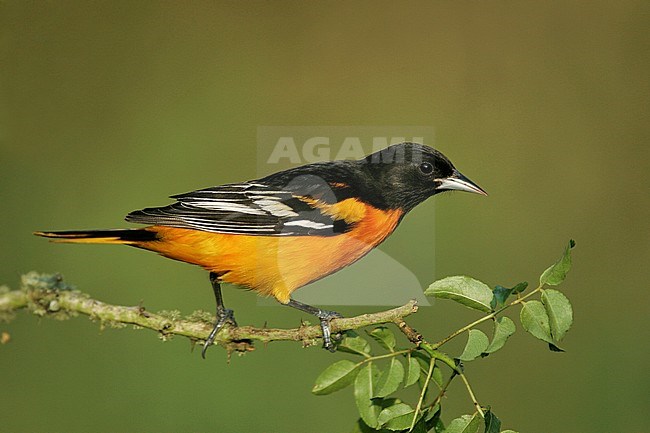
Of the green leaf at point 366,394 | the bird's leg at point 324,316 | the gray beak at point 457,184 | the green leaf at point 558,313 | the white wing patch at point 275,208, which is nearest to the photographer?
the green leaf at point 558,313

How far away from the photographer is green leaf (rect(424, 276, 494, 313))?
1558mm

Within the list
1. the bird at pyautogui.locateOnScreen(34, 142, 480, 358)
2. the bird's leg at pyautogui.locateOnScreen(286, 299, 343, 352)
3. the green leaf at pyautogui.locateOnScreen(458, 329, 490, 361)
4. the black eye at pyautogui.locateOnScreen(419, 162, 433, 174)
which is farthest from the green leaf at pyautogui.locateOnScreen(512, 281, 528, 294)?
the black eye at pyautogui.locateOnScreen(419, 162, 433, 174)

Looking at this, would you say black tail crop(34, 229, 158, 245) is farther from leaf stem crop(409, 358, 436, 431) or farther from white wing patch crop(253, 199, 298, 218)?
leaf stem crop(409, 358, 436, 431)

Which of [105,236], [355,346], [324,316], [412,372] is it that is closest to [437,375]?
[412,372]

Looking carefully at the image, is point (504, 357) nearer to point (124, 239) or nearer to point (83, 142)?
point (124, 239)

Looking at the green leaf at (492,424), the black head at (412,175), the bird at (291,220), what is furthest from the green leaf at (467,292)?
the black head at (412,175)

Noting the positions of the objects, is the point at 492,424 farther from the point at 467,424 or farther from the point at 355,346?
the point at 355,346

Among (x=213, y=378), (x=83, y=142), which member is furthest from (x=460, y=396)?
(x=83, y=142)

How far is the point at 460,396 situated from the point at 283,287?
1.85 meters

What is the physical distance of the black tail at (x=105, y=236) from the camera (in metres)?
1.94

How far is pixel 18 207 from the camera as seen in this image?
13.9 ft

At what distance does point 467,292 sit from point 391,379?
24 centimetres

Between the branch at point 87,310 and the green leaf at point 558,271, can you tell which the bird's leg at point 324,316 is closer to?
the branch at point 87,310

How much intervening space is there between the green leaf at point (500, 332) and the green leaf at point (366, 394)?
0.26 m
